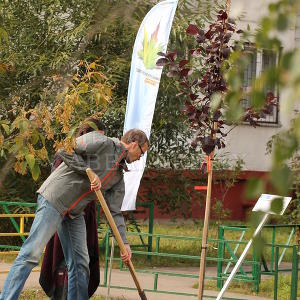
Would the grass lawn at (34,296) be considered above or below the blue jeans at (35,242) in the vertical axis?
below

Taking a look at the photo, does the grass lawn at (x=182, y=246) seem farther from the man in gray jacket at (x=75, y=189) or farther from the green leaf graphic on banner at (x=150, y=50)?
the man in gray jacket at (x=75, y=189)

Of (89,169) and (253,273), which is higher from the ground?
(89,169)

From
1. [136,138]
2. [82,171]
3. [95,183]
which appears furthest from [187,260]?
[95,183]

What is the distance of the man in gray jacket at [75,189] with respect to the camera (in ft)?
21.9

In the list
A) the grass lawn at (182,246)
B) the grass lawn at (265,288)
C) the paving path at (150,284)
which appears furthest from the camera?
the grass lawn at (182,246)

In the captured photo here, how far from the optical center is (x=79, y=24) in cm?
1224

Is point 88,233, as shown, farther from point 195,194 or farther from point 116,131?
point 195,194

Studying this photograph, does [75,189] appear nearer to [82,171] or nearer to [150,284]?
[82,171]

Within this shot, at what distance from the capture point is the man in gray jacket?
6.68 m

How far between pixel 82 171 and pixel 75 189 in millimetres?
152

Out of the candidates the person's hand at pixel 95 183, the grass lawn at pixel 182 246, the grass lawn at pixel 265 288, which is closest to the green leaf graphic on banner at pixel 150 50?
the grass lawn at pixel 182 246

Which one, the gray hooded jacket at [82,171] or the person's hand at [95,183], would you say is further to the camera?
the gray hooded jacket at [82,171]

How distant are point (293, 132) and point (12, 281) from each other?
5.64m

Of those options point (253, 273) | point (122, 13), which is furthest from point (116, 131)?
point (122, 13)
